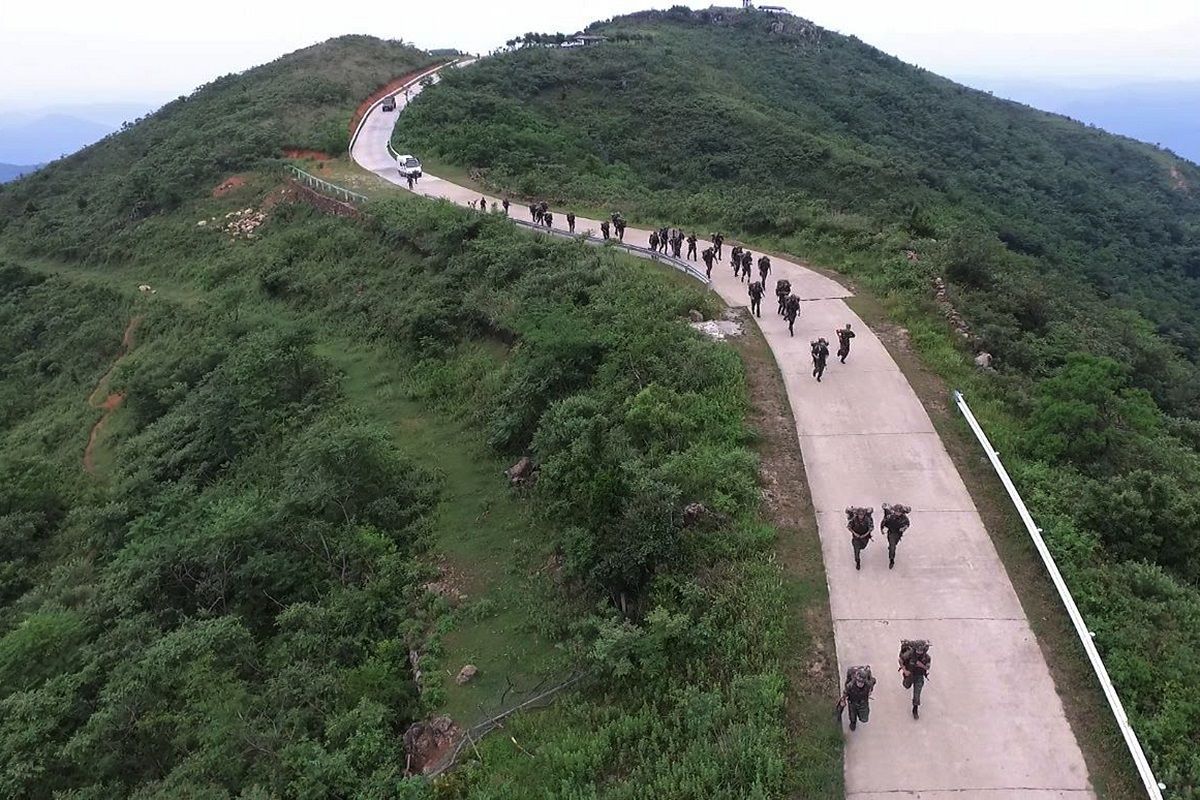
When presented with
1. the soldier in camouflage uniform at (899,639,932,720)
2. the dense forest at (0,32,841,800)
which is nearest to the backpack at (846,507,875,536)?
the dense forest at (0,32,841,800)

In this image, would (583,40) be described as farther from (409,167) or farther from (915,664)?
(915,664)

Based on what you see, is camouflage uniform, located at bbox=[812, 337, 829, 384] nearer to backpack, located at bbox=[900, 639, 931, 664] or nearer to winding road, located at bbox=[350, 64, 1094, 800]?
winding road, located at bbox=[350, 64, 1094, 800]

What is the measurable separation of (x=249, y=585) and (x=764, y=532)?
9.18 m

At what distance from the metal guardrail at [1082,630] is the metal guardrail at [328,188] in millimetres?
26604

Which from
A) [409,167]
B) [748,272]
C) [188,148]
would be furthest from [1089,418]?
[188,148]

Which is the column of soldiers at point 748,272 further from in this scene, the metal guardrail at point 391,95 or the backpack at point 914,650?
the metal guardrail at point 391,95

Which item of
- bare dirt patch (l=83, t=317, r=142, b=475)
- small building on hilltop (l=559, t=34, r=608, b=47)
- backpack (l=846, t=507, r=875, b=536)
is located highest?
small building on hilltop (l=559, t=34, r=608, b=47)

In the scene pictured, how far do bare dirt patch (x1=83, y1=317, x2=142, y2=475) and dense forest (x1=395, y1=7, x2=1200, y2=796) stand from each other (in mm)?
16886

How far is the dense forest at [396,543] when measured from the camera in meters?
9.17

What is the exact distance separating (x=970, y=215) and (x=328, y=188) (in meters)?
37.6

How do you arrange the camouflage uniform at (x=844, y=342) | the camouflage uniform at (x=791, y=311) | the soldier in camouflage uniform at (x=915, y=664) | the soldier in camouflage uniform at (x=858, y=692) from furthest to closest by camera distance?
the camouflage uniform at (x=791, y=311) → the camouflage uniform at (x=844, y=342) → the soldier in camouflage uniform at (x=915, y=664) → the soldier in camouflage uniform at (x=858, y=692)

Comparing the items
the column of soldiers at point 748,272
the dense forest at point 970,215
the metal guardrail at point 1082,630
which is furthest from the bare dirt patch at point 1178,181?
the metal guardrail at point 1082,630

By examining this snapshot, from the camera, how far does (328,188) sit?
3338 cm

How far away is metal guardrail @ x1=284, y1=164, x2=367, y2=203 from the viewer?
31953mm
